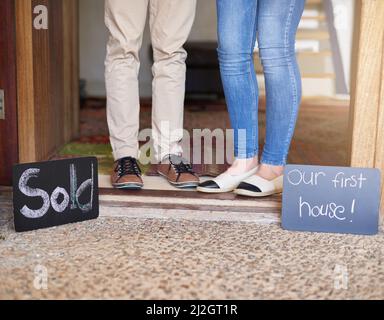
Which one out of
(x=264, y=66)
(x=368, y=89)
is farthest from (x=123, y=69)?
(x=368, y=89)

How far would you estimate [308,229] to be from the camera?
153cm

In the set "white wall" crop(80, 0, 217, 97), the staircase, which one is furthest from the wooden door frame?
the staircase

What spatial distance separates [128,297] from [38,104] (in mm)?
970

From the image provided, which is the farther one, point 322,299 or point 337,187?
point 337,187

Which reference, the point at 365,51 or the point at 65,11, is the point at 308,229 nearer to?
the point at 365,51

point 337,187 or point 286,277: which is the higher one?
point 337,187

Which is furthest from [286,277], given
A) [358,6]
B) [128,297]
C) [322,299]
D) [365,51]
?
[358,6]

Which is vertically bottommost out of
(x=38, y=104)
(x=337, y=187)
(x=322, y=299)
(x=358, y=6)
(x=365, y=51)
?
(x=322, y=299)

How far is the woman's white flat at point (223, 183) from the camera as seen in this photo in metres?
1.75

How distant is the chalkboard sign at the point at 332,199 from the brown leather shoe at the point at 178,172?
1.17ft

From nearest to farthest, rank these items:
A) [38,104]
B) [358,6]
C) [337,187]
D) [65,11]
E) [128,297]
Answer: [128,297]
[337,187]
[358,6]
[38,104]
[65,11]

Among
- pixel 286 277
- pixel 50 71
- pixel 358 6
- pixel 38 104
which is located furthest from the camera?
pixel 50 71

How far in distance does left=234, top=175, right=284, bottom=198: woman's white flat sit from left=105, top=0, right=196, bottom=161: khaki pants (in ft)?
0.96

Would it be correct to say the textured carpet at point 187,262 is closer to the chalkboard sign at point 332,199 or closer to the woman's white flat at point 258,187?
the chalkboard sign at point 332,199
